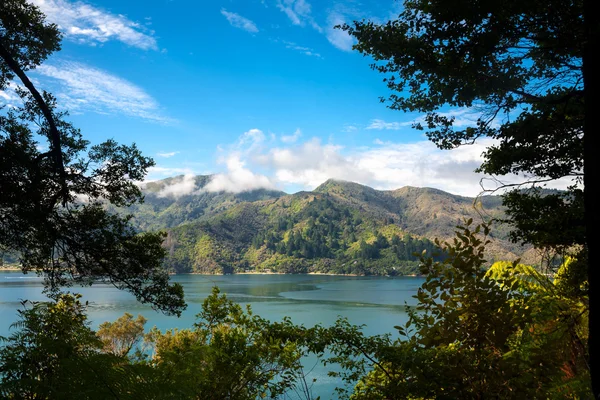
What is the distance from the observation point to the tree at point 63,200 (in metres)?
5.06

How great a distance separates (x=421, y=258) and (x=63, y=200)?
4.60 metres

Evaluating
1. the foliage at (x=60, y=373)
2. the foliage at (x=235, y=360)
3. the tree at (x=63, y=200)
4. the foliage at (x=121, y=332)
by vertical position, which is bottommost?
the foliage at (x=121, y=332)

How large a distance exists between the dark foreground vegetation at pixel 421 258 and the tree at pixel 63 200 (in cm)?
2

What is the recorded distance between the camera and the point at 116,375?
281 cm

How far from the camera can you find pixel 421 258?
2.97 metres

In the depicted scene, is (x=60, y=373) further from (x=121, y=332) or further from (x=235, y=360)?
(x=121, y=332)

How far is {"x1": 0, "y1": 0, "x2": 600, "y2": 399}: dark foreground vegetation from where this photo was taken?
2.86 meters

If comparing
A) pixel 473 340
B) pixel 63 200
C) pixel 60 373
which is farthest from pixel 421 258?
pixel 63 200

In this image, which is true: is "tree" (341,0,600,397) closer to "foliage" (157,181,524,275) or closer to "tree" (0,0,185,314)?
"tree" (0,0,185,314)

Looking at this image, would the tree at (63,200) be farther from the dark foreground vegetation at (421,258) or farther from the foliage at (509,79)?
the foliage at (509,79)

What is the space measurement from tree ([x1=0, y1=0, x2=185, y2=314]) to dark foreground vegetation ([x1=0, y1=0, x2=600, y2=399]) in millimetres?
23

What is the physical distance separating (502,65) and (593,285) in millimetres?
3063

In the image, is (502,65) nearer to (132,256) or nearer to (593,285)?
(593,285)

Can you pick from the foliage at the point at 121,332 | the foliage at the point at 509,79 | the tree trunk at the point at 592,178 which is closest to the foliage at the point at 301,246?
the foliage at the point at 121,332
